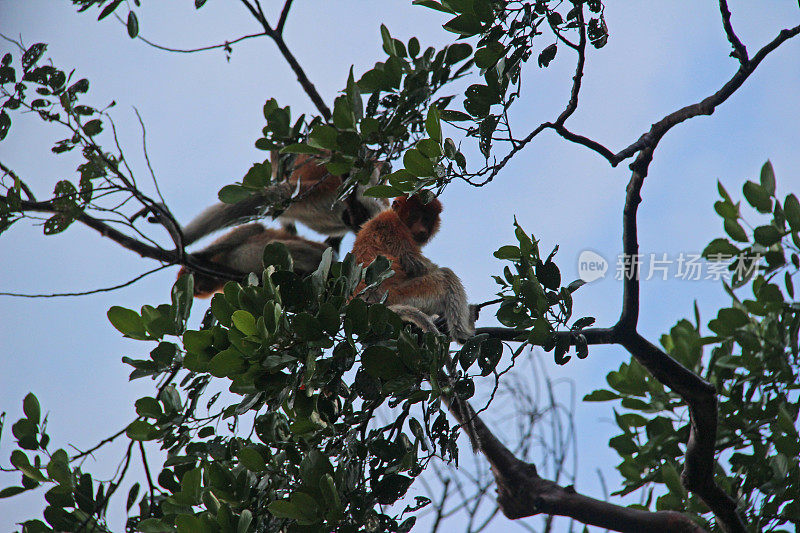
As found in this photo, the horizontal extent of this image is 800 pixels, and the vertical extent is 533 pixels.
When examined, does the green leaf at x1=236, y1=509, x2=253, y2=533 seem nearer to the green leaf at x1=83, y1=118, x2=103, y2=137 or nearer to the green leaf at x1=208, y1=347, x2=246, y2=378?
the green leaf at x1=208, y1=347, x2=246, y2=378

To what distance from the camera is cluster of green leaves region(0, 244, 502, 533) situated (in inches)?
78.7

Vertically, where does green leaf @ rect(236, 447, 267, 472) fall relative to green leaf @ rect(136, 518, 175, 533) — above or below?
above

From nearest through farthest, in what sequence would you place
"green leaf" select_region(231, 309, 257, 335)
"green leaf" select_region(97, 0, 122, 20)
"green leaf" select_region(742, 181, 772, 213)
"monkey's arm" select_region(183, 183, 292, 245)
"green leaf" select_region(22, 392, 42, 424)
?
"green leaf" select_region(231, 309, 257, 335), "green leaf" select_region(22, 392, 42, 424), "green leaf" select_region(97, 0, 122, 20), "green leaf" select_region(742, 181, 772, 213), "monkey's arm" select_region(183, 183, 292, 245)

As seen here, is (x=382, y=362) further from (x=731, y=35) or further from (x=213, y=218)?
(x=213, y=218)

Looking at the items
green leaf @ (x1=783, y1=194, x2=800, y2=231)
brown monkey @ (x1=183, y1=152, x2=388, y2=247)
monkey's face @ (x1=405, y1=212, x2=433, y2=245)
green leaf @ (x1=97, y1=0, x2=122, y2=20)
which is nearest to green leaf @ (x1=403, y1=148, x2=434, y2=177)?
green leaf @ (x1=97, y1=0, x2=122, y2=20)

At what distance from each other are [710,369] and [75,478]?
118 inches

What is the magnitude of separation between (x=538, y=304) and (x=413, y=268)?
1.80 m

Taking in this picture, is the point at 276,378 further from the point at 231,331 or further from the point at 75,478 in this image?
the point at 75,478

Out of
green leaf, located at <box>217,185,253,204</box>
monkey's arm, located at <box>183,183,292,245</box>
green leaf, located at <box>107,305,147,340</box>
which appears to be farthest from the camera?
monkey's arm, located at <box>183,183,292,245</box>

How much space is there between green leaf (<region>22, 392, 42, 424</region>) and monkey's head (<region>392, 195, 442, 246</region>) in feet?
7.55

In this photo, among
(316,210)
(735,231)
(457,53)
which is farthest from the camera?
(316,210)

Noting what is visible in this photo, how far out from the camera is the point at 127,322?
2.36 metres

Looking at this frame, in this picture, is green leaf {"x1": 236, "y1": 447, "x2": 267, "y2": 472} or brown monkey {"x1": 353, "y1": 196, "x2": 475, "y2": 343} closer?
green leaf {"x1": 236, "y1": 447, "x2": 267, "y2": 472}

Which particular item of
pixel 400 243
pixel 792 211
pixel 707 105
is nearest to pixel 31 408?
pixel 400 243
